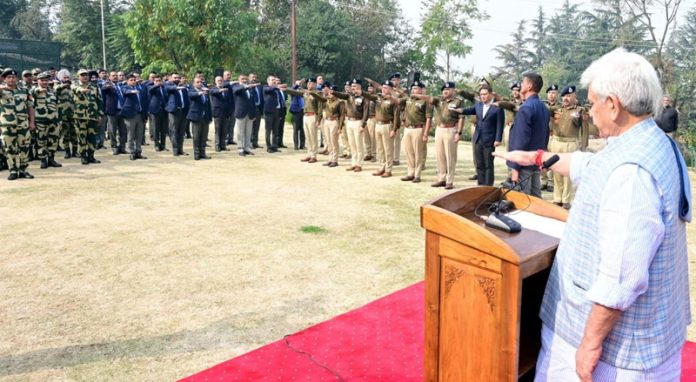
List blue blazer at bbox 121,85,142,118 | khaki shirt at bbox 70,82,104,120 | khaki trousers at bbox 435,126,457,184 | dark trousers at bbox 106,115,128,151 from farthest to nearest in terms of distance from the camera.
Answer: dark trousers at bbox 106,115,128,151
blue blazer at bbox 121,85,142,118
khaki shirt at bbox 70,82,104,120
khaki trousers at bbox 435,126,457,184

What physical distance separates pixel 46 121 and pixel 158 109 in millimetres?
2833

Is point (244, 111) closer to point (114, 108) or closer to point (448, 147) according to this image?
point (114, 108)

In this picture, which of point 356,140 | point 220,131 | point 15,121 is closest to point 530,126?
point 356,140

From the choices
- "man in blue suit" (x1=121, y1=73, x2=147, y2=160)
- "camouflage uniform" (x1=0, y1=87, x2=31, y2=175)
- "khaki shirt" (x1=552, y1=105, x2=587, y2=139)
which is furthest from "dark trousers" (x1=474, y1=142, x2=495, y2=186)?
"camouflage uniform" (x1=0, y1=87, x2=31, y2=175)

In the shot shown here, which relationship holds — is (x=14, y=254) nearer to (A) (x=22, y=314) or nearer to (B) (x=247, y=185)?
(A) (x=22, y=314)

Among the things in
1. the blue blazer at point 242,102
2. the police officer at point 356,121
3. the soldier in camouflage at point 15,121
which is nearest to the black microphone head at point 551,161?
the police officer at point 356,121

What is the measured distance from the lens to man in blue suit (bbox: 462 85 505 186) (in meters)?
7.88

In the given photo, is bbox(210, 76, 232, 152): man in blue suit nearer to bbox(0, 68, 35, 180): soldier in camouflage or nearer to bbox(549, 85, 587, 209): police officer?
bbox(0, 68, 35, 180): soldier in camouflage

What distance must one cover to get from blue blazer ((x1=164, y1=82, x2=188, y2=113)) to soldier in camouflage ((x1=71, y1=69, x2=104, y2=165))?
150 centimetres

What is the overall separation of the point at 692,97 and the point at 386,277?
91.1 ft

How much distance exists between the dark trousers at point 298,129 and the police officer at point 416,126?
4497mm

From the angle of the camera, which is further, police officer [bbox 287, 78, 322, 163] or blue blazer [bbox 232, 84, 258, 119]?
blue blazer [bbox 232, 84, 258, 119]

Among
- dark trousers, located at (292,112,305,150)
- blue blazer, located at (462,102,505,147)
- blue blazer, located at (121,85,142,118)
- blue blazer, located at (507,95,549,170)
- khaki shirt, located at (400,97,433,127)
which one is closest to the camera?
blue blazer, located at (507,95,549,170)

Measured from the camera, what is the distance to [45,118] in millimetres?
9672
